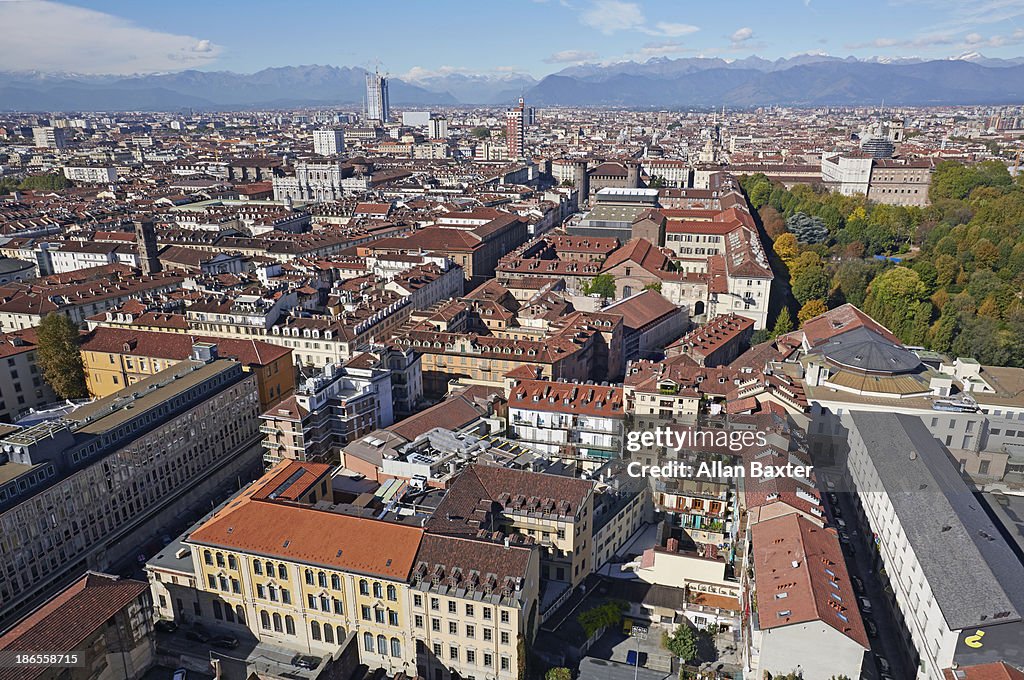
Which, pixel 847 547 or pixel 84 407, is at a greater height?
pixel 84 407

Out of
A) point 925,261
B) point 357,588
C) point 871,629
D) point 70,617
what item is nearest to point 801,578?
point 871,629

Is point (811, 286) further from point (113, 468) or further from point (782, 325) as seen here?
point (113, 468)

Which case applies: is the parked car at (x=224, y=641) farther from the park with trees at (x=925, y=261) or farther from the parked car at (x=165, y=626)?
the park with trees at (x=925, y=261)

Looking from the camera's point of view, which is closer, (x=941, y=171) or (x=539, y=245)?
(x=539, y=245)

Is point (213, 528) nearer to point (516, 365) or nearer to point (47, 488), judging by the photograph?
point (47, 488)

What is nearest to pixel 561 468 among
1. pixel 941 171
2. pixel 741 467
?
pixel 741 467

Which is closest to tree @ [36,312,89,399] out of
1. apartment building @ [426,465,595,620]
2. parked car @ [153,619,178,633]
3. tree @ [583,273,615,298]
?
parked car @ [153,619,178,633]
